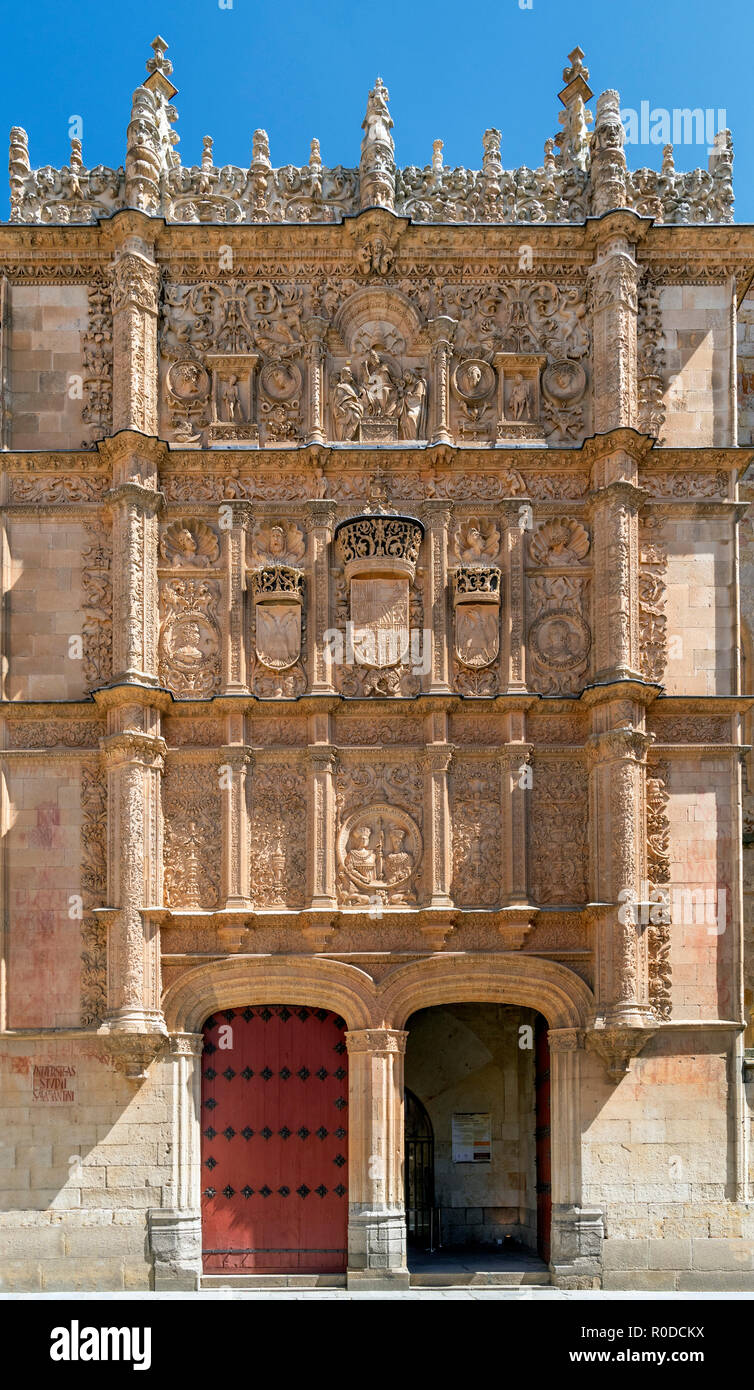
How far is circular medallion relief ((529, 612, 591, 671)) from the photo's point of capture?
1980cm

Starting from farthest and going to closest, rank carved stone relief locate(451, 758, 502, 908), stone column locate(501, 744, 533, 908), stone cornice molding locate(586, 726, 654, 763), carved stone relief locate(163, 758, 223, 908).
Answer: carved stone relief locate(451, 758, 502, 908)
carved stone relief locate(163, 758, 223, 908)
stone column locate(501, 744, 533, 908)
stone cornice molding locate(586, 726, 654, 763)

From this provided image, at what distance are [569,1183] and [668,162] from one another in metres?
12.9

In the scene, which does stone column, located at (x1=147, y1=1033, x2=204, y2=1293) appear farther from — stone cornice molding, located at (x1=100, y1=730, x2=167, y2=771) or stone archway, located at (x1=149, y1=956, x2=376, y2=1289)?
stone cornice molding, located at (x1=100, y1=730, x2=167, y2=771)

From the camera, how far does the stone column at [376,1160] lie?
18594mm

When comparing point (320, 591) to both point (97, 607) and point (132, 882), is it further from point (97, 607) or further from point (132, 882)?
point (132, 882)

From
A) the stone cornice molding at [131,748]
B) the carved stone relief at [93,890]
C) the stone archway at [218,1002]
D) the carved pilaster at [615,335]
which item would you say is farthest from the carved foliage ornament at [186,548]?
the carved pilaster at [615,335]

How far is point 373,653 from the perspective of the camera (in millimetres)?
19656

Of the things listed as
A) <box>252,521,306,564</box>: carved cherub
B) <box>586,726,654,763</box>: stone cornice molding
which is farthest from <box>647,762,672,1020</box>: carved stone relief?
<box>252,521,306,564</box>: carved cherub

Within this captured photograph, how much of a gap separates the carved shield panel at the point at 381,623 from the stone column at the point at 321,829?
1313 millimetres

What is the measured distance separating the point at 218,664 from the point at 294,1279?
7400 mm

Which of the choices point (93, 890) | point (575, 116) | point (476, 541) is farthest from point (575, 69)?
point (93, 890)

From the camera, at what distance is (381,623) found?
19.7m

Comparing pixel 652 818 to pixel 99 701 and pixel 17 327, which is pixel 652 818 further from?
pixel 17 327

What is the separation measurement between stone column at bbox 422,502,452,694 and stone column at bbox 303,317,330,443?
67.8 inches
